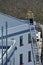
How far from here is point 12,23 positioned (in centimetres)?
2178

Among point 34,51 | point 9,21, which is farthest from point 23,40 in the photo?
point 9,21

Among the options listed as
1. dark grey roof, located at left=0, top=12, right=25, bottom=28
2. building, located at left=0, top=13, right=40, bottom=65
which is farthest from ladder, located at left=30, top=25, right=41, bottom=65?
dark grey roof, located at left=0, top=12, right=25, bottom=28

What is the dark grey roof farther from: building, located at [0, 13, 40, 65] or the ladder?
the ladder

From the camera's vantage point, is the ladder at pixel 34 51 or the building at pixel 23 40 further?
the ladder at pixel 34 51

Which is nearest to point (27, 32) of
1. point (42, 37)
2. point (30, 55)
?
point (30, 55)

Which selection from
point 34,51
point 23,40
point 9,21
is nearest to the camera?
point 23,40

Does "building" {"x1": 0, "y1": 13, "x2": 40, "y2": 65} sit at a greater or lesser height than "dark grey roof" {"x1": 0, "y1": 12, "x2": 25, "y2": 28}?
lesser

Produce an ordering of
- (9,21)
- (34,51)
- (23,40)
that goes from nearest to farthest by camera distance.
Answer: (23,40) → (9,21) → (34,51)

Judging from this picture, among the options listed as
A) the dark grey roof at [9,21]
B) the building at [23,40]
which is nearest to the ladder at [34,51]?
the building at [23,40]

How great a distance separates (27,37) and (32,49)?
95cm

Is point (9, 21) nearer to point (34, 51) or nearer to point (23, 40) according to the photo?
point (23, 40)

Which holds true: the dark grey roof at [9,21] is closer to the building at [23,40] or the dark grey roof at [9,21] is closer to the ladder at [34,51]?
the building at [23,40]

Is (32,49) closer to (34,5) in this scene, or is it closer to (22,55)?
(22,55)

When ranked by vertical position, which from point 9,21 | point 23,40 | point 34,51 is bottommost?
point 34,51
